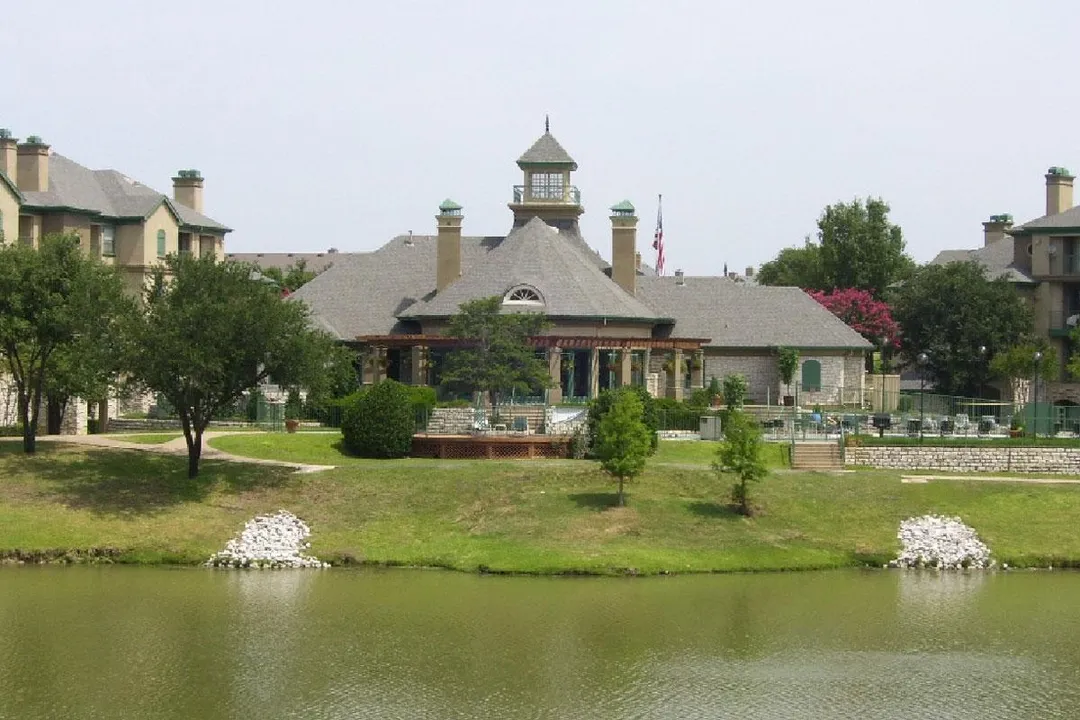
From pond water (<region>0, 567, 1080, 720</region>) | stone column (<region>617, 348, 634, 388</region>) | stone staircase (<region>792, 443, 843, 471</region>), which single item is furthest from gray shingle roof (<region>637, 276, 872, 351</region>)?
pond water (<region>0, 567, 1080, 720</region>)

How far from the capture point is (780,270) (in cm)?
13838

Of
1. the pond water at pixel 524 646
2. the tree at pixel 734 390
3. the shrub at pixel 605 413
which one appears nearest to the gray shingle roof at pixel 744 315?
the tree at pixel 734 390

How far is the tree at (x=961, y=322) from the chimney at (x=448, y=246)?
1022 inches

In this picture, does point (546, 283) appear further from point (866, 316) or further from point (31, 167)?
point (866, 316)

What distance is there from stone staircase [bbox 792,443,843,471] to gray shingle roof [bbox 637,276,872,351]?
2027 cm

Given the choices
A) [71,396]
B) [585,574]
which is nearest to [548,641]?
[585,574]

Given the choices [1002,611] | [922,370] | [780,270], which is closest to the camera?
[1002,611]

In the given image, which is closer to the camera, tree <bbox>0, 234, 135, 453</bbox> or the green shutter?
tree <bbox>0, 234, 135, 453</bbox>

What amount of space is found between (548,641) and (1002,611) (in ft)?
38.7

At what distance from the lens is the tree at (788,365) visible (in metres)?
82.2

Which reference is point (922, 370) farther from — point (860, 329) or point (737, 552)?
point (737, 552)

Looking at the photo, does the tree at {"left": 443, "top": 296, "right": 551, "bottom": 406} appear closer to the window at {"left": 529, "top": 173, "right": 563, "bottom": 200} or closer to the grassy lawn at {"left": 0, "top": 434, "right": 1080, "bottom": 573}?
the grassy lawn at {"left": 0, "top": 434, "right": 1080, "bottom": 573}

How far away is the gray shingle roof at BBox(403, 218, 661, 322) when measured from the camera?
75.2 meters

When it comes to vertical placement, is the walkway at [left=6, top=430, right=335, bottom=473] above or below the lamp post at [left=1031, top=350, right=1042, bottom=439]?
below
